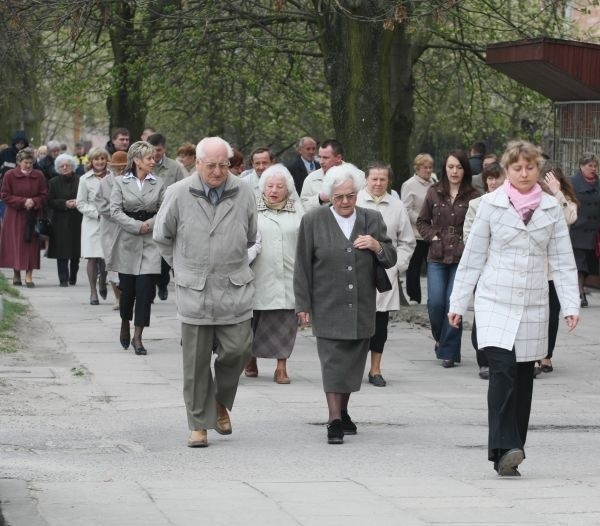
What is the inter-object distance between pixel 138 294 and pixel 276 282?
79.3 inches

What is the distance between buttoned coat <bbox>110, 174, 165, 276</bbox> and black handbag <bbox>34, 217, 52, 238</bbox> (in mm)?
7736

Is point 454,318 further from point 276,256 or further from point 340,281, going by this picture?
point 276,256

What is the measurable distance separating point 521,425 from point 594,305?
1112cm

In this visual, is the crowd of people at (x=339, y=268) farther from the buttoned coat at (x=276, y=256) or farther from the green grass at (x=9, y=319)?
the green grass at (x=9, y=319)

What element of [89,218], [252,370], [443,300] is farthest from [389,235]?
[89,218]

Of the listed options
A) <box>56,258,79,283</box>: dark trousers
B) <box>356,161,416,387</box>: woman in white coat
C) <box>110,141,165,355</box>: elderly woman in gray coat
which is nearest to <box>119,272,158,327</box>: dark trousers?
<box>110,141,165,355</box>: elderly woman in gray coat

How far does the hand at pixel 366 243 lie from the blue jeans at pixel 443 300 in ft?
12.1

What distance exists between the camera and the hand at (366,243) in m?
9.71

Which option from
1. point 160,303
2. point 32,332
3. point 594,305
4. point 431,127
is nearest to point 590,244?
point 594,305

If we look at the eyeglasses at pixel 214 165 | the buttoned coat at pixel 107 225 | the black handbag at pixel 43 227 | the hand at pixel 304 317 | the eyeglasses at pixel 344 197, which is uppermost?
the eyeglasses at pixel 214 165

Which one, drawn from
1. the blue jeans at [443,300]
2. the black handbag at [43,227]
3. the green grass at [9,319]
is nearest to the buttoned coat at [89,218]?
the green grass at [9,319]

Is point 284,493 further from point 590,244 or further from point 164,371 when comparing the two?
point 590,244

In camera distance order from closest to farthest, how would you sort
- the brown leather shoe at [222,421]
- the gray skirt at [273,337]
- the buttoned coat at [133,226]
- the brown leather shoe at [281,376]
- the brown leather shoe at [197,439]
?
the brown leather shoe at [197,439] < the brown leather shoe at [222,421] < the gray skirt at [273,337] < the brown leather shoe at [281,376] < the buttoned coat at [133,226]

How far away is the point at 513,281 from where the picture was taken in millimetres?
8164
